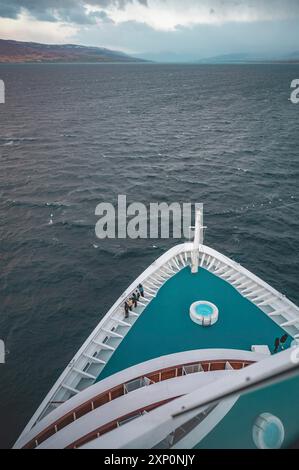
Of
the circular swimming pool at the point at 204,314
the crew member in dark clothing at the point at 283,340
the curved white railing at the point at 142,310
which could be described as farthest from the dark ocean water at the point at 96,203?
the crew member in dark clothing at the point at 283,340

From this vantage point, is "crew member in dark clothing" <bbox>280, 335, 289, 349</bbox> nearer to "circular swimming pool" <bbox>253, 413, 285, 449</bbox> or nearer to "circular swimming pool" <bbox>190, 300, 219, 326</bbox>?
"circular swimming pool" <bbox>190, 300, 219, 326</bbox>

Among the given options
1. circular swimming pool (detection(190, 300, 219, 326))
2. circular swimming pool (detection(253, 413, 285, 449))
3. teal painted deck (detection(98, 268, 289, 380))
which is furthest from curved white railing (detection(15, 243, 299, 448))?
circular swimming pool (detection(253, 413, 285, 449))

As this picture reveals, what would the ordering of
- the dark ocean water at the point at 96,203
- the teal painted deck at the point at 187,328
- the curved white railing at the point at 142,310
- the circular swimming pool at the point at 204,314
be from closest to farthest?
the curved white railing at the point at 142,310 < the teal painted deck at the point at 187,328 < the circular swimming pool at the point at 204,314 < the dark ocean water at the point at 96,203

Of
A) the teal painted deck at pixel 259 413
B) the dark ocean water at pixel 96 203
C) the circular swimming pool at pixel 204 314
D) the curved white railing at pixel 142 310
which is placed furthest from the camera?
the dark ocean water at pixel 96 203

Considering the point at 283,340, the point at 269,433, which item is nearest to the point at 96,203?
the point at 283,340

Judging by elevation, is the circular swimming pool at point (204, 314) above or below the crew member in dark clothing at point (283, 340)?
above

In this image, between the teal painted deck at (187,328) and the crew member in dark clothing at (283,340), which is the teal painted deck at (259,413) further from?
the crew member in dark clothing at (283,340)

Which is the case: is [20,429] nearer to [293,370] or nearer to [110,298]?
[110,298]
